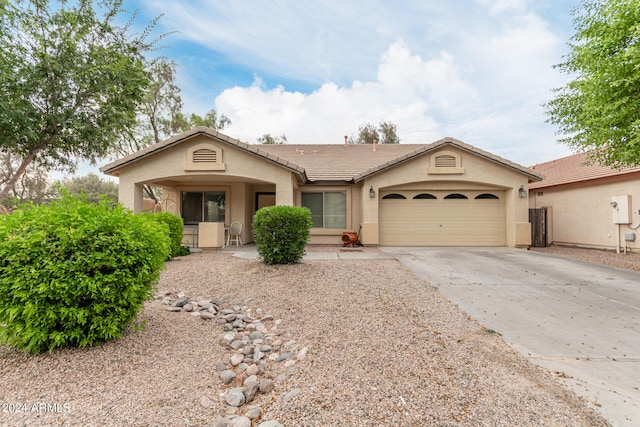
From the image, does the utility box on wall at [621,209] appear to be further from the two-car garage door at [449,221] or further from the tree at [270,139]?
the tree at [270,139]

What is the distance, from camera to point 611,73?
22.9ft

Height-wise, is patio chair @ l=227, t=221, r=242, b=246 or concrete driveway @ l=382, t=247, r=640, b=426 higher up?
patio chair @ l=227, t=221, r=242, b=246

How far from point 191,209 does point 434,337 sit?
1224cm

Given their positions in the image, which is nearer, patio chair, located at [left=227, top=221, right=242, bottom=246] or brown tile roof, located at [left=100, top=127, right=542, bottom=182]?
brown tile roof, located at [left=100, top=127, right=542, bottom=182]

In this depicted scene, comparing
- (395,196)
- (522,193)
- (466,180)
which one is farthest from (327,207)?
(522,193)

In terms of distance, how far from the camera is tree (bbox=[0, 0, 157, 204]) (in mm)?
8820

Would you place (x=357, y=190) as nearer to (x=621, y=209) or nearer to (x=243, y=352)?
(x=621, y=209)

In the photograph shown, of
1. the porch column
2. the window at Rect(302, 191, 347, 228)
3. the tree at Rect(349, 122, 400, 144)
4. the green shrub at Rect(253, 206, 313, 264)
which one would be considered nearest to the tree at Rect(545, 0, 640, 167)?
the porch column

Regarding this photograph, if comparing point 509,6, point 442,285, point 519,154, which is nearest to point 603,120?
point 509,6

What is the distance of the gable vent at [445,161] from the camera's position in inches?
462

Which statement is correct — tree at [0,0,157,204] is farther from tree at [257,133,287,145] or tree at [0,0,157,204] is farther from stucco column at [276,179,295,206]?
tree at [257,133,287,145]

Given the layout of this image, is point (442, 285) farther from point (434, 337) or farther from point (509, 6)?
point (509, 6)

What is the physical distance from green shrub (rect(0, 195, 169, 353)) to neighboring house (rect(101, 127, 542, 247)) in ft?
24.0

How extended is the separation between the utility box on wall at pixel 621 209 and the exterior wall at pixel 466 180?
2.96 metres
